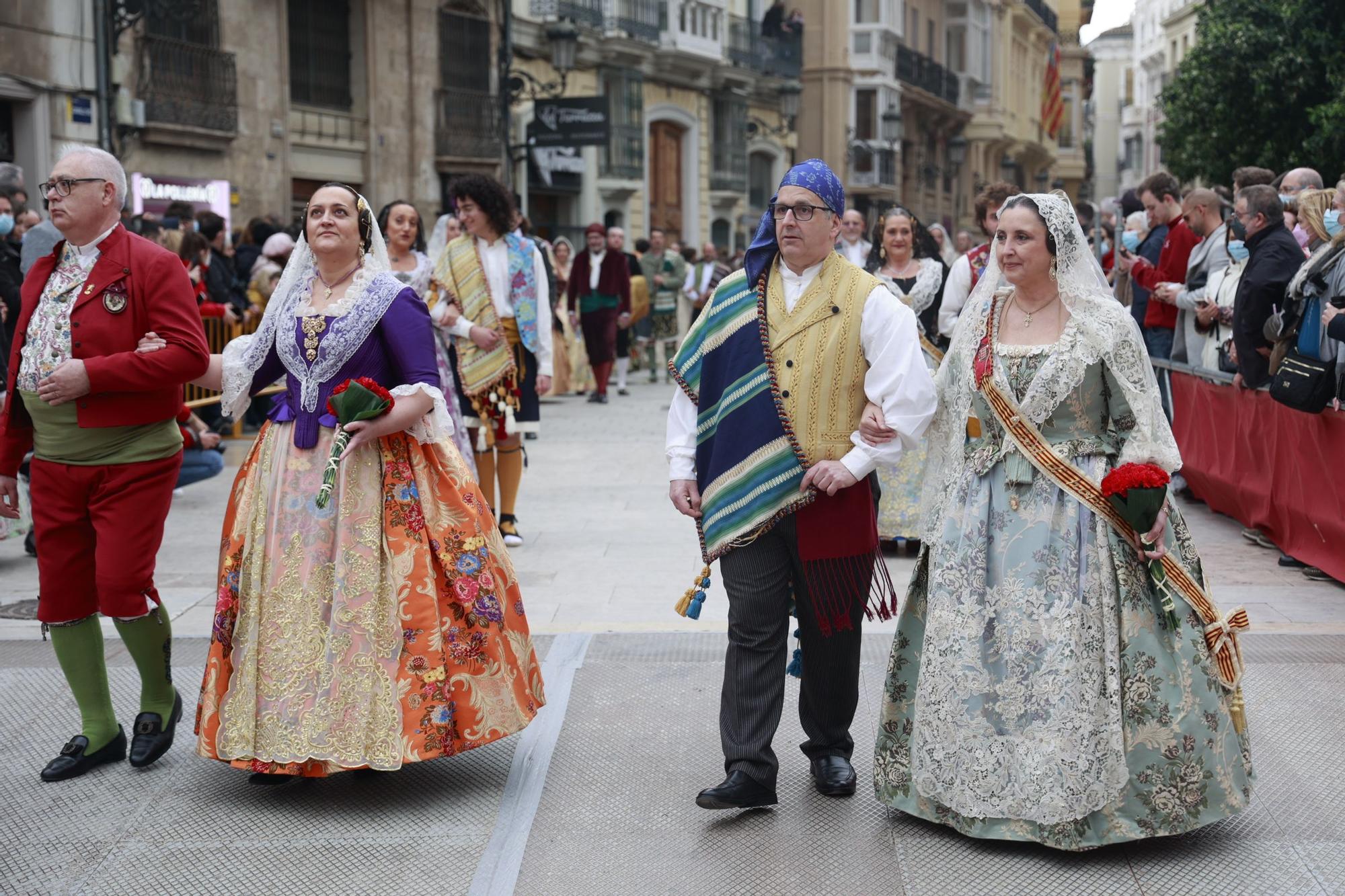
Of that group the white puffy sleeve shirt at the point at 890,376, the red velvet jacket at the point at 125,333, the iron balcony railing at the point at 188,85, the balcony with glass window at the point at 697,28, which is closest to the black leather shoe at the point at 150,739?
the red velvet jacket at the point at 125,333

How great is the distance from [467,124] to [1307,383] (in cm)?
1780

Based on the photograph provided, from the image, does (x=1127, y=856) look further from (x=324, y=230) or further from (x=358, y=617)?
(x=324, y=230)

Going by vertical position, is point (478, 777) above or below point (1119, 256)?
below

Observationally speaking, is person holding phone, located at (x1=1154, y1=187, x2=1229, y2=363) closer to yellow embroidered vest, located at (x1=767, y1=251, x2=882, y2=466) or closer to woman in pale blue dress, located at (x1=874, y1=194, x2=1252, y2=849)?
woman in pale blue dress, located at (x1=874, y1=194, x2=1252, y2=849)

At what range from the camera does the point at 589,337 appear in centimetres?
1688

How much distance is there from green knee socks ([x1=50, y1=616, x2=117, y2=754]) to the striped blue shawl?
6.40ft

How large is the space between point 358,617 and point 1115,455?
2153mm

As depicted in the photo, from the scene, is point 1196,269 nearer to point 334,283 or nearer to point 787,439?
point 787,439

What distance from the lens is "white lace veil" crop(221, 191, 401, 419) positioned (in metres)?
4.80

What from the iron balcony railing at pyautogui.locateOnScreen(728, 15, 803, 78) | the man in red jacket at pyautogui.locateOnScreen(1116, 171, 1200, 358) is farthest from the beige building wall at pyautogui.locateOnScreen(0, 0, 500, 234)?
the iron balcony railing at pyautogui.locateOnScreen(728, 15, 803, 78)

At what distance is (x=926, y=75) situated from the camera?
1818 inches

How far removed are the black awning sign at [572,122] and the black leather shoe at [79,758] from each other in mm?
17861

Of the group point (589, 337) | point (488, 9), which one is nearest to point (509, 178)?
point (488, 9)

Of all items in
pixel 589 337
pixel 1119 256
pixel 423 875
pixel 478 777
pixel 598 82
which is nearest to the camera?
pixel 423 875
